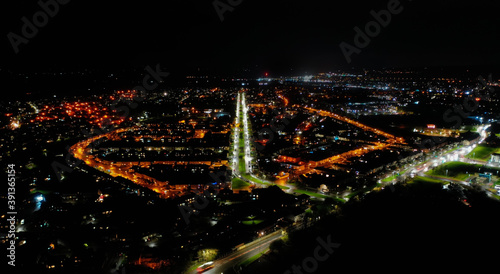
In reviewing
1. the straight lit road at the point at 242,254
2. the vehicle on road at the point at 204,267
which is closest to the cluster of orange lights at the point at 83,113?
the straight lit road at the point at 242,254

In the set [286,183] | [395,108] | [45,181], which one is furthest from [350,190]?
[395,108]

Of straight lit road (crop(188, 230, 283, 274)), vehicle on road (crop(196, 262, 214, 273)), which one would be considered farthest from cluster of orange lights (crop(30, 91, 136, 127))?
vehicle on road (crop(196, 262, 214, 273))

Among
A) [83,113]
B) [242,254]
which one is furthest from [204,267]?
[83,113]

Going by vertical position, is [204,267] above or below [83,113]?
below

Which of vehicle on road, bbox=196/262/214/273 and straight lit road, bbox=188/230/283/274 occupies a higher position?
vehicle on road, bbox=196/262/214/273

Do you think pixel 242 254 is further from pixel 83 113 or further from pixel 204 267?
pixel 83 113

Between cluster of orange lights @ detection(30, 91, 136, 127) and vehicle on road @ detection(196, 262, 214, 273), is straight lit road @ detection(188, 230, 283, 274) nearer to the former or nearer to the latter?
vehicle on road @ detection(196, 262, 214, 273)
